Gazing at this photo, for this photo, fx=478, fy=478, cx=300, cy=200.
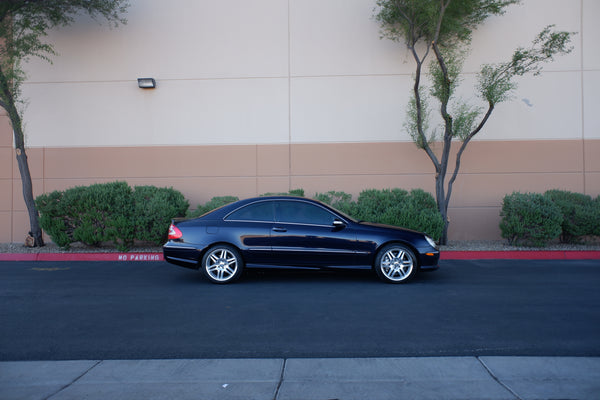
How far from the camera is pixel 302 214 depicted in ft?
26.9

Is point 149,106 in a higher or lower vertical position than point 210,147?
higher

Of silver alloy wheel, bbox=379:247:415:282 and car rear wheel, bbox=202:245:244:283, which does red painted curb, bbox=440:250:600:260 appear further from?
car rear wheel, bbox=202:245:244:283

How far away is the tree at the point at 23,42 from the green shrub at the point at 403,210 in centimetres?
847

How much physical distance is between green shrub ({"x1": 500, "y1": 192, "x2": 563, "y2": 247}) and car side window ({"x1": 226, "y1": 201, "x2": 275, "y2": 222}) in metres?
6.58

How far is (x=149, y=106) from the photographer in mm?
13867

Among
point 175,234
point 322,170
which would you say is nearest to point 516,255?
point 322,170

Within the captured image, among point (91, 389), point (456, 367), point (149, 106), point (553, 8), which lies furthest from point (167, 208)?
point (553, 8)

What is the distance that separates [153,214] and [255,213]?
14.3 feet

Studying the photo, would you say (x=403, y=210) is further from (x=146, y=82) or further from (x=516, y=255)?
(x=146, y=82)

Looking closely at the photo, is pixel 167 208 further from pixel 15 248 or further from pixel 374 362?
pixel 374 362

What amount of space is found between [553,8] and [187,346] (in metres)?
13.8

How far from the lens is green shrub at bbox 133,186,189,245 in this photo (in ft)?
37.8

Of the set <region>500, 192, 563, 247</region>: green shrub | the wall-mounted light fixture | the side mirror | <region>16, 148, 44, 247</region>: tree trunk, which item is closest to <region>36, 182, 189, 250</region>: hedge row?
<region>16, 148, 44, 247</region>: tree trunk

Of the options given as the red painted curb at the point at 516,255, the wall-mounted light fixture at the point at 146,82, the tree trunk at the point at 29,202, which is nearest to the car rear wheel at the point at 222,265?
the red painted curb at the point at 516,255
